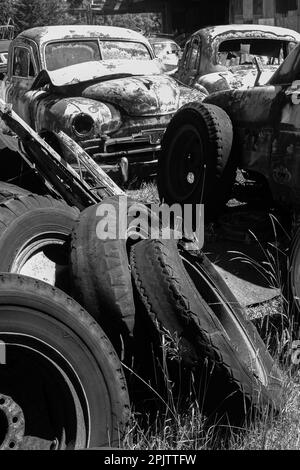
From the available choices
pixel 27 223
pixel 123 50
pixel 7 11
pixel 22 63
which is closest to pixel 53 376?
pixel 27 223

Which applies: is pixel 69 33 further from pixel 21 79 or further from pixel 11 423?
pixel 11 423

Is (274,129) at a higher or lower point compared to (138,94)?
lower

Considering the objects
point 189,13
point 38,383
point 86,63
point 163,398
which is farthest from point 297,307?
point 189,13

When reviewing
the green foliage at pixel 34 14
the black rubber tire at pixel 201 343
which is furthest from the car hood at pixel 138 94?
the green foliage at pixel 34 14

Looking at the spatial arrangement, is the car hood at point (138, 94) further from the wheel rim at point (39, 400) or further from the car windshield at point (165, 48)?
the car windshield at point (165, 48)

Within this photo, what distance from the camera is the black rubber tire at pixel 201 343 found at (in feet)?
8.68

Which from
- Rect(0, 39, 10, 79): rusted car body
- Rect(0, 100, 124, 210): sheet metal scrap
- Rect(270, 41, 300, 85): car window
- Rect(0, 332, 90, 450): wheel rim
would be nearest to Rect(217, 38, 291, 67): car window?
Rect(270, 41, 300, 85): car window

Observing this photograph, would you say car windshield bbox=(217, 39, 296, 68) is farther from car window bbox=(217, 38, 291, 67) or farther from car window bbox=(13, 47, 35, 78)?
car window bbox=(13, 47, 35, 78)

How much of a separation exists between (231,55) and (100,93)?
264 cm

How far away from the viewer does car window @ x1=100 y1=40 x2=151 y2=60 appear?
8469mm

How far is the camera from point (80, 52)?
8.30 metres

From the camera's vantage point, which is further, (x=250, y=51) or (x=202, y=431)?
(x=250, y=51)

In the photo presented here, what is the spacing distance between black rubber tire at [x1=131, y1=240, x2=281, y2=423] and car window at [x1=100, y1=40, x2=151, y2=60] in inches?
233

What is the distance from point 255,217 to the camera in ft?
18.4
